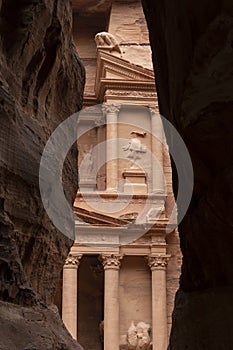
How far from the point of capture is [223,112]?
2.67 metres

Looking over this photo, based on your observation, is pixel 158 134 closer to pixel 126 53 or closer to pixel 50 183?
pixel 126 53

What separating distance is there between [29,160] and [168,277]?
1596 centimetres

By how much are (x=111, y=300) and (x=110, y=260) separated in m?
1.17

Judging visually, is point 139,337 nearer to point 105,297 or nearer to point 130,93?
point 105,297

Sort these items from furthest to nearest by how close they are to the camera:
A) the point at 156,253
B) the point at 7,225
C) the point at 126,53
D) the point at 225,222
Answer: the point at 126,53, the point at 156,253, the point at 7,225, the point at 225,222

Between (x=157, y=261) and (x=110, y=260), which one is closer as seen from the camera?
(x=110, y=260)

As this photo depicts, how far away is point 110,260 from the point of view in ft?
64.4

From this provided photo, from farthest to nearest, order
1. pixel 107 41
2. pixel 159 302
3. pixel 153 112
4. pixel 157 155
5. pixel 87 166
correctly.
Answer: pixel 87 166
pixel 107 41
pixel 153 112
pixel 157 155
pixel 159 302

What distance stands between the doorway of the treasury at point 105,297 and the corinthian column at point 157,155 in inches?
100.0

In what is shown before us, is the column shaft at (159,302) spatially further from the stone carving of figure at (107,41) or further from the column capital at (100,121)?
the stone carving of figure at (107,41)

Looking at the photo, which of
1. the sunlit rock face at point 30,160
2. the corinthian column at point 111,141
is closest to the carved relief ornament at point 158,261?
the corinthian column at point 111,141

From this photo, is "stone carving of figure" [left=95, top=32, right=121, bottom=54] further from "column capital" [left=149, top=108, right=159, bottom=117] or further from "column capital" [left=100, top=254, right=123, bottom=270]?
"column capital" [left=100, top=254, right=123, bottom=270]

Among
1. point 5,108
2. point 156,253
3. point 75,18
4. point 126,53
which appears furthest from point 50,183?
point 75,18

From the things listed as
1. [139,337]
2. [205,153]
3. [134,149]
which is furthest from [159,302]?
[205,153]
